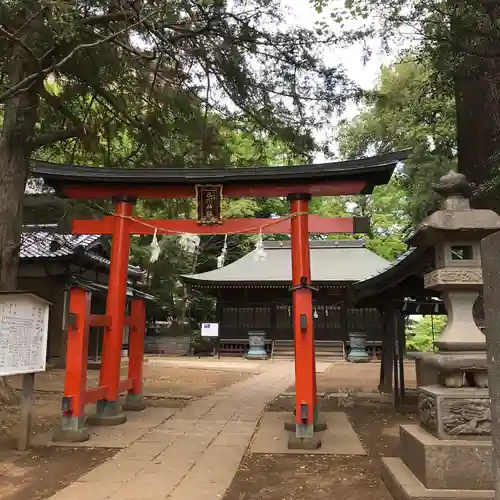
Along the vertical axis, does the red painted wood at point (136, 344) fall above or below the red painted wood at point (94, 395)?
above

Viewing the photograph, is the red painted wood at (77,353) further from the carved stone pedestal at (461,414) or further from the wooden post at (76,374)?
the carved stone pedestal at (461,414)

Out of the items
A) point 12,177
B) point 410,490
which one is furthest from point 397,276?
point 12,177

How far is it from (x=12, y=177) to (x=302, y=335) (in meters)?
5.83

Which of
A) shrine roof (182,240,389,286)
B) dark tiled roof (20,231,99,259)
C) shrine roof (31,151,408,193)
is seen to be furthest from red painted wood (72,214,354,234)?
shrine roof (182,240,389,286)

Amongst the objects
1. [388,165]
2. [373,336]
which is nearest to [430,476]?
[388,165]

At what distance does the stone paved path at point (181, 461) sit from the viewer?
4.46 meters

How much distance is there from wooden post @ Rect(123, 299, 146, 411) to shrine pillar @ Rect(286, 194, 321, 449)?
2.88 metres

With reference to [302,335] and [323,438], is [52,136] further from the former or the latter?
[323,438]

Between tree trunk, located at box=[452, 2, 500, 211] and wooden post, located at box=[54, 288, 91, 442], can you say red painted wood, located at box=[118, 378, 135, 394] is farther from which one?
tree trunk, located at box=[452, 2, 500, 211]

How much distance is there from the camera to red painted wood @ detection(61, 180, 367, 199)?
7.34 metres

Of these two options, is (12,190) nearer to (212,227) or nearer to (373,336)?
(212,227)

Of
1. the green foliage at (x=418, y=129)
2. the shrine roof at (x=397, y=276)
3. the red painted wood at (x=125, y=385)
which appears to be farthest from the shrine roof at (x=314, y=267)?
the red painted wood at (x=125, y=385)

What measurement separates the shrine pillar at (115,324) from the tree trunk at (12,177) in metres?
2.20

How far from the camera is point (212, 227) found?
7691 mm
